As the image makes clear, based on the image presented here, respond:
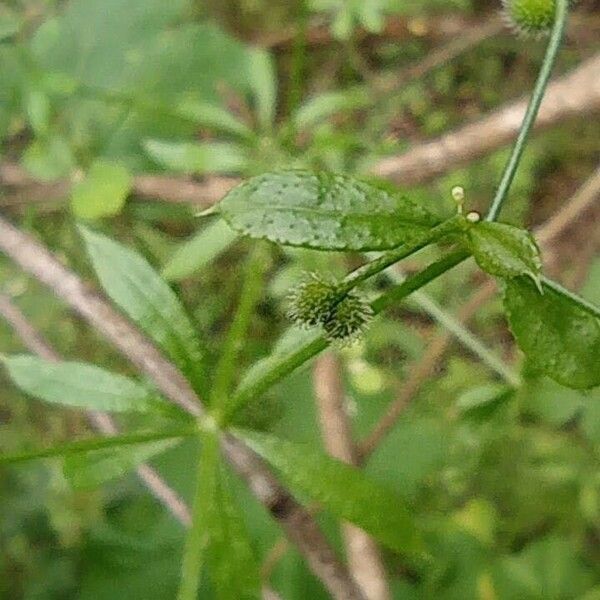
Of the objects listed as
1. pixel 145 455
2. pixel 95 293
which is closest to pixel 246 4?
pixel 95 293

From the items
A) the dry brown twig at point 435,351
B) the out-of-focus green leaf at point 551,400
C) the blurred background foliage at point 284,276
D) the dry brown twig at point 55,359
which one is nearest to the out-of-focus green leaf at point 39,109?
the blurred background foliage at point 284,276

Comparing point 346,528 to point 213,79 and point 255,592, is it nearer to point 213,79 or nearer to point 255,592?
point 255,592

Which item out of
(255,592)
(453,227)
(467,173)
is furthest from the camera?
(467,173)

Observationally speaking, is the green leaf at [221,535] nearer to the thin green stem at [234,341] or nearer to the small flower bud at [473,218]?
the thin green stem at [234,341]

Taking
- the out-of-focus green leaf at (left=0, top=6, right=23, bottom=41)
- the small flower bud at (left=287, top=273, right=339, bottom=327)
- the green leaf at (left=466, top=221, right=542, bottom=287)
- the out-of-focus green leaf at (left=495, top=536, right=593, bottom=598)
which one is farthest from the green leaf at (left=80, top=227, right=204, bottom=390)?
the out-of-focus green leaf at (left=495, top=536, right=593, bottom=598)

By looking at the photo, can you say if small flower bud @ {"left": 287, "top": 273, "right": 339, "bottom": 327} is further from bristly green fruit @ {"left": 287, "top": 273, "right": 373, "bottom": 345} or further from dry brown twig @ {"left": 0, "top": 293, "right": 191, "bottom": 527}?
dry brown twig @ {"left": 0, "top": 293, "right": 191, "bottom": 527}
